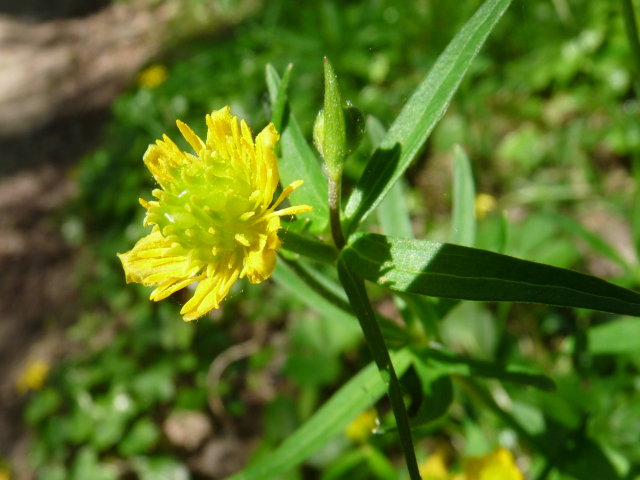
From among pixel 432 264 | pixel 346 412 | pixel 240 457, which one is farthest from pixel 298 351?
pixel 432 264

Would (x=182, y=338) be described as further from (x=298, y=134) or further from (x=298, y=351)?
(x=298, y=134)

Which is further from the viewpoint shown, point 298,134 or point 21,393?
point 21,393

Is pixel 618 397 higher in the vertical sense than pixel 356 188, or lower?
lower

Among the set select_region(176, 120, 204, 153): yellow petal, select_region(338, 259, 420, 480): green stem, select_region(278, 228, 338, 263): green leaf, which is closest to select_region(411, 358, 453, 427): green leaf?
select_region(338, 259, 420, 480): green stem

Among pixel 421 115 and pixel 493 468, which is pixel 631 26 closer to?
pixel 421 115

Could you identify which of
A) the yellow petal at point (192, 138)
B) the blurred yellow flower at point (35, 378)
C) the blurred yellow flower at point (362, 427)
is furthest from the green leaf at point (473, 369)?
the blurred yellow flower at point (35, 378)

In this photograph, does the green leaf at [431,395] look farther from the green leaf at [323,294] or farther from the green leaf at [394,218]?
the green leaf at [394,218]

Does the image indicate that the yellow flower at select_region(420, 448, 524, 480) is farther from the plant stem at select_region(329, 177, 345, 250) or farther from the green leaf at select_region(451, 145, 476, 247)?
A: the plant stem at select_region(329, 177, 345, 250)
